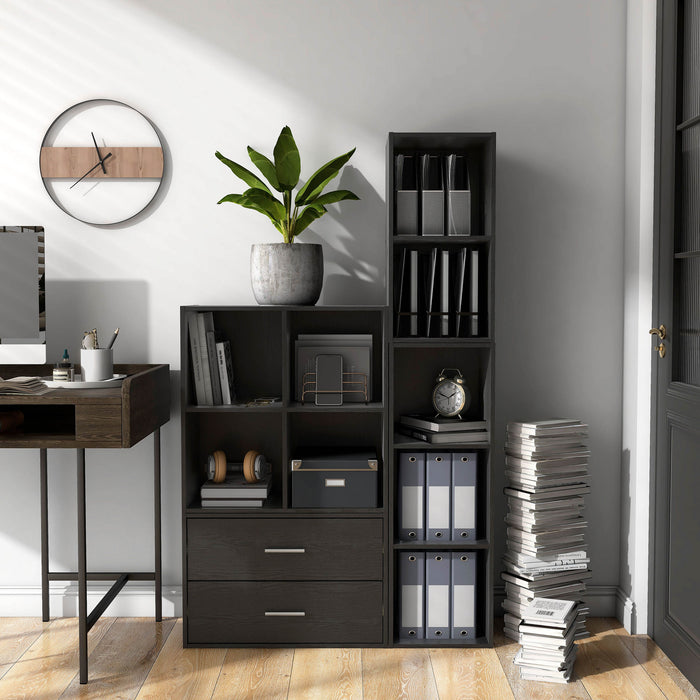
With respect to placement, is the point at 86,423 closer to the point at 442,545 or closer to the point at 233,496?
the point at 233,496

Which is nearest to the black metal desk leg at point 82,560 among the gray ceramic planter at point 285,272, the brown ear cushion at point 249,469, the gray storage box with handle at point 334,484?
the brown ear cushion at point 249,469

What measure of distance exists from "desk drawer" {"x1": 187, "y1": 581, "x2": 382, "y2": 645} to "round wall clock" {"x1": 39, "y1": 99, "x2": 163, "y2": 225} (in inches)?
57.1

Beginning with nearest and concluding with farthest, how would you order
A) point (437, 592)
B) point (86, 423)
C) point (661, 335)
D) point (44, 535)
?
1. point (86, 423)
2. point (661, 335)
3. point (437, 592)
4. point (44, 535)

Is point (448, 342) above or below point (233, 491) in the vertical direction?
above

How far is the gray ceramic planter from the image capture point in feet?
8.71

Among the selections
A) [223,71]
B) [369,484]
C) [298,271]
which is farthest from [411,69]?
[369,484]

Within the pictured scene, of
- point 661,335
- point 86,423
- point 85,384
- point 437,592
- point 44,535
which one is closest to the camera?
point 86,423

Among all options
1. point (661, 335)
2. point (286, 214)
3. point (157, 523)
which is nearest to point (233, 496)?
point (157, 523)

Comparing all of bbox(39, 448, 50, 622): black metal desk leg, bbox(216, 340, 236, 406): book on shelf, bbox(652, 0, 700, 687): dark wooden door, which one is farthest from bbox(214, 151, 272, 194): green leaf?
bbox(652, 0, 700, 687): dark wooden door

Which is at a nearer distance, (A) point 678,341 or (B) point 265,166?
(A) point 678,341

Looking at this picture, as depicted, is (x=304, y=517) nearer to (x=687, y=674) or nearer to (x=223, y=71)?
(x=687, y=674)

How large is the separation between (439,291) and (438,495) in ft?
2.34

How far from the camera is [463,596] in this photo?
2.71 meters

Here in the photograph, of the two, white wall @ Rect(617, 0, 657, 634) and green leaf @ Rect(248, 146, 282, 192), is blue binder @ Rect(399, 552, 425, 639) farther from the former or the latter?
green leaf @ Rect(248, 146, 282, 192)
